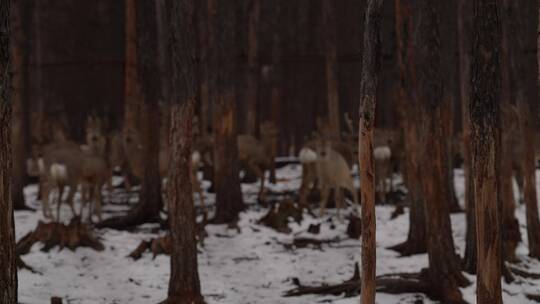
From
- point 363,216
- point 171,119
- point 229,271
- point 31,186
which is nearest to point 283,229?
point 229,271

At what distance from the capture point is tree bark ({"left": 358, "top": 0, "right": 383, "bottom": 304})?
7070mm

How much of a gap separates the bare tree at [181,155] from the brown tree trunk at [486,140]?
344 cm

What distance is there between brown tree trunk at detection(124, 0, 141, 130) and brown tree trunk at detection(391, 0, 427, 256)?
791cm

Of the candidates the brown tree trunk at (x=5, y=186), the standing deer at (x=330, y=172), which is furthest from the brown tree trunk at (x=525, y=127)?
the brown tree trunk at (x=5, y=186)

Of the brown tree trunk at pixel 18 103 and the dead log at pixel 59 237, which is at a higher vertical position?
the brown tree trunk at pixel 18 103

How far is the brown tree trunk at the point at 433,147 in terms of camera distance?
31.4 ft

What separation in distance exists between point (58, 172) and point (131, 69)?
563cm

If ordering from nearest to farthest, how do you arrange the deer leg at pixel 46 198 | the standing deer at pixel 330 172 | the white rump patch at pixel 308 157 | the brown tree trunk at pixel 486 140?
the brown tree trunk at pixel 486 140, the deer leg at pixel 46 198, the standing deer at pixel 330 172, the white rump patch at pixel 308 157

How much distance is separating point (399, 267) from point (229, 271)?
100 inches

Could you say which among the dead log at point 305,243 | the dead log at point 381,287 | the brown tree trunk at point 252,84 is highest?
the brown tree trunk at point 252,84

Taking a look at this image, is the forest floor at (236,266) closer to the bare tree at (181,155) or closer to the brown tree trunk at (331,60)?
the bare tree at (181,155)

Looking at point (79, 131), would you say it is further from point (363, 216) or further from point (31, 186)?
point (363, 216)

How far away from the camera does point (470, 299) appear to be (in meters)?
9.16

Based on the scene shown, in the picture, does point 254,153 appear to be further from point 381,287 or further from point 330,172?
point 381,287
